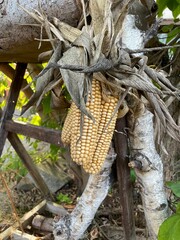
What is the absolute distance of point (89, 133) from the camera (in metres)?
0.80

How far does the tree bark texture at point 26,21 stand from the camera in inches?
35.6

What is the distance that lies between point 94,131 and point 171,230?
0.34 m

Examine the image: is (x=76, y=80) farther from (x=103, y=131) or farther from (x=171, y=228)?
(x=171, y=228)

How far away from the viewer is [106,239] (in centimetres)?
178

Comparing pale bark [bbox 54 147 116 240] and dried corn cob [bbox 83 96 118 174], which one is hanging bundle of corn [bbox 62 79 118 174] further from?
pale bark [bbox 54 147 116 240]

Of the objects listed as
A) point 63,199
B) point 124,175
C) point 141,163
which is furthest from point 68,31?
point 63,199

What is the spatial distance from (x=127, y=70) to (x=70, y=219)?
2.31 ft

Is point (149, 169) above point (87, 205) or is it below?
above

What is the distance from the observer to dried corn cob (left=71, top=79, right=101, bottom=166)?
795 millimetres

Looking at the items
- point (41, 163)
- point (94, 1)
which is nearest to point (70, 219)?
point (94, 1)

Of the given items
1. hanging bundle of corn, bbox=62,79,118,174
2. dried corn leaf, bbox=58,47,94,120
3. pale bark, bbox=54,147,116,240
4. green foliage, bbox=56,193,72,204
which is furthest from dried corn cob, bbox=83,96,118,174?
green foliage, bbox=56,193,72,204

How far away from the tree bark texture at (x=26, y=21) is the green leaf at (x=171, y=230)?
0.55m

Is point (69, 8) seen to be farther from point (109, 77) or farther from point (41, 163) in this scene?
point (41, 163)

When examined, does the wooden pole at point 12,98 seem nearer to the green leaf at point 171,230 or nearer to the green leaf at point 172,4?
the green leaf at point 172,4
